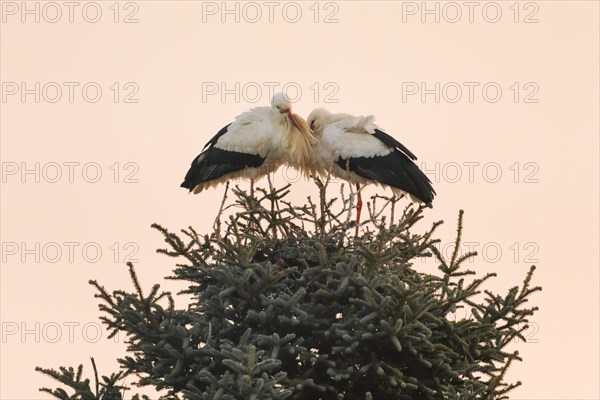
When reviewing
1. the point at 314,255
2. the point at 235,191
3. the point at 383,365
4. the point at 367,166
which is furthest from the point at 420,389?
the point at 367,166

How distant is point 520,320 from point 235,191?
9.90ft

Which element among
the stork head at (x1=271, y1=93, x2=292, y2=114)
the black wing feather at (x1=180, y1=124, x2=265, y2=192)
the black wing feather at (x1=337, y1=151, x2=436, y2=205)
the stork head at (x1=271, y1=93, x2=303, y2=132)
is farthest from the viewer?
the black wing feather at (x1=180, y1=124, x2=265, y2=192)

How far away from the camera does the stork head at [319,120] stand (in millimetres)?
16094

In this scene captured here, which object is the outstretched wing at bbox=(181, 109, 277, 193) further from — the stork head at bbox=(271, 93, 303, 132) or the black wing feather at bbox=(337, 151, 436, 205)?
the black wing feather at bbox=(337, 151, 436, 205)

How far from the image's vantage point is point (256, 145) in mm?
16094

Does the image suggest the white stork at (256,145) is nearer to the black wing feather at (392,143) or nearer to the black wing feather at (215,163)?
the black wing feather at (215,163)

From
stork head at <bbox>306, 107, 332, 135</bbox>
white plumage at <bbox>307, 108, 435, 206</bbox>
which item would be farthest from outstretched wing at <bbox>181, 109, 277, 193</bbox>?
white plumage at <bbox>307, 108, 435, 206</bbox>

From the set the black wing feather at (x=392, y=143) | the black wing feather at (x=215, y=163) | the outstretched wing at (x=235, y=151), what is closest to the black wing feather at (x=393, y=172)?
the black wing feather at (x=392, y=143)

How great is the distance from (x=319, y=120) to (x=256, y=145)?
2.91 feet

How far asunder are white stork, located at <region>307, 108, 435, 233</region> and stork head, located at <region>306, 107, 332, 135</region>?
0.21m

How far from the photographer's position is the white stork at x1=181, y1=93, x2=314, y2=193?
52.2ft

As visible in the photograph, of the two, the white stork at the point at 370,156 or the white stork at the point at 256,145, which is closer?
the white stork at the point at 370,156

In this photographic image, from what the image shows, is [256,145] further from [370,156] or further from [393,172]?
[393,172]

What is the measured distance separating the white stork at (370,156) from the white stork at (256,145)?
304 millimetres
